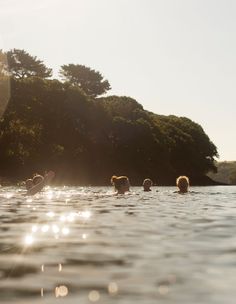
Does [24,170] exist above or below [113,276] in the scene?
above

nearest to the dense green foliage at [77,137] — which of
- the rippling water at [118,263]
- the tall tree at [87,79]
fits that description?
the tall tree at [87,79]

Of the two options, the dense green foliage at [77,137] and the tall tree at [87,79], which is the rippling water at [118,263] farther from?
the tall tree at [87,79]

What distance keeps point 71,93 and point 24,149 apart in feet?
49.5

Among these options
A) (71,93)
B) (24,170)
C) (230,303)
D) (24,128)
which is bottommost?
(230,303)

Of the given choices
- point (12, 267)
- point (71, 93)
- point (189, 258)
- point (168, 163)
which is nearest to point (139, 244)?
point (189, 258)

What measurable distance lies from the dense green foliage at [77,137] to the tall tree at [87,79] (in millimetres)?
20557

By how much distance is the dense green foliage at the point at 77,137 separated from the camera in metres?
82.7

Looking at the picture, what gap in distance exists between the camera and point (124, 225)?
43.1ft

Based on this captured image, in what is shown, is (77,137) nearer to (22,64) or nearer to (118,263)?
(22,64)

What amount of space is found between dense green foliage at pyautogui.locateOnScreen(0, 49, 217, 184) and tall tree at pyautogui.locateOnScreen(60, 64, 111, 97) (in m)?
20.6

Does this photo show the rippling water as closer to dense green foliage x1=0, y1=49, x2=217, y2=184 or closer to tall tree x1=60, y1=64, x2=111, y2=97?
dense green foliage x1=0, y1=49, x2=217, y2=184

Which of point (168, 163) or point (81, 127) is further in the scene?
point (168, 163)

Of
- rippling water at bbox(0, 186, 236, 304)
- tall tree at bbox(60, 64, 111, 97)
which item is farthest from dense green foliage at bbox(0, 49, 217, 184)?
rippling water at bbox(0, 186, 236, 304)

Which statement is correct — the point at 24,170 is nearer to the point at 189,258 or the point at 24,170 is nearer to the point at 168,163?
the point at 168,163
